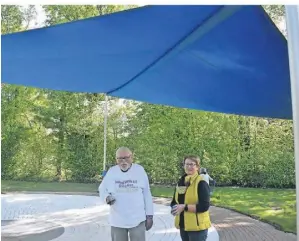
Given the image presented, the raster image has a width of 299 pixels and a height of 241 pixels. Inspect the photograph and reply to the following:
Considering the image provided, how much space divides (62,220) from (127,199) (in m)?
3.71

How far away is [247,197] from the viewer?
7.23m

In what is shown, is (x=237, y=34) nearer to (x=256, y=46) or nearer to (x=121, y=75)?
(x=256, y=46)

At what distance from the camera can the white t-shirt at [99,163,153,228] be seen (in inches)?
95.9

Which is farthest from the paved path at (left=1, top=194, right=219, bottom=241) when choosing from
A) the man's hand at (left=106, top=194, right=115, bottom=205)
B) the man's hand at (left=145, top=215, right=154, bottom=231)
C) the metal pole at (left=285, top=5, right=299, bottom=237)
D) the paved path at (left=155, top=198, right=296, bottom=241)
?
the metal pole at (left=285, top=5, right=299, bottom=237)

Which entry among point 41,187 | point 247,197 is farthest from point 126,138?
point 247,197

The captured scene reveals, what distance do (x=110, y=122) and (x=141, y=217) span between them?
583 cm

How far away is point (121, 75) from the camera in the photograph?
7.23ft

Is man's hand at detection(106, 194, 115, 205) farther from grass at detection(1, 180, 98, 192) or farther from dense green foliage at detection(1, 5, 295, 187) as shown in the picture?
grass at detection(1, 180, 98, 192)

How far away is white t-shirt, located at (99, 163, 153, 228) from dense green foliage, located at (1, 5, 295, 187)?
5.25m

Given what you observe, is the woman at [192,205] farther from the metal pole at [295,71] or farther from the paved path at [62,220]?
the paved path at [62,220]

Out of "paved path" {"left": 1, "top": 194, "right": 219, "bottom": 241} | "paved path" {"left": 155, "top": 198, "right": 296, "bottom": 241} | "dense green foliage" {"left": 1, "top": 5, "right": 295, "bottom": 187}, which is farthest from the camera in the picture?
"dense green foliage" {"left": 1, "top": 5, "right": 295, "bottom": 187}

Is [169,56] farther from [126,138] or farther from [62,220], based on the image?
[126,138]

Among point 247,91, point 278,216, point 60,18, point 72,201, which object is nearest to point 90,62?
point 247,91

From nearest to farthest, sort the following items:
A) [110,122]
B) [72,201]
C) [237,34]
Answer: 1. [237,34]
2. [72,201]
3. [110,122]
